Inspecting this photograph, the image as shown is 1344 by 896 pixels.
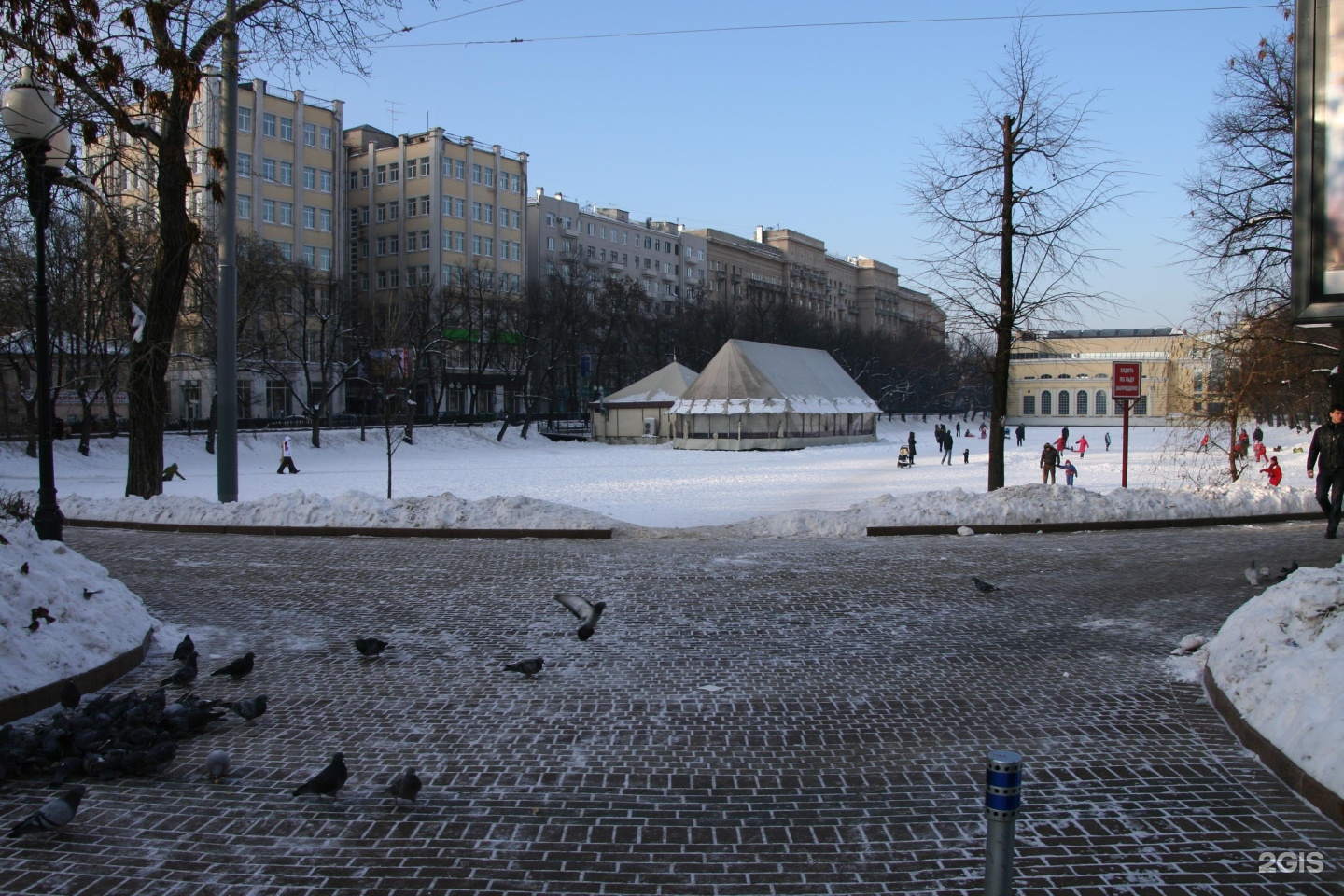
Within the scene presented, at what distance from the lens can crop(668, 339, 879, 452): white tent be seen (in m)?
54.6

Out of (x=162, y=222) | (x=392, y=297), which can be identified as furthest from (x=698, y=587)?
(x=392, y=297)

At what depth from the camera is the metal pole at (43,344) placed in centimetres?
912

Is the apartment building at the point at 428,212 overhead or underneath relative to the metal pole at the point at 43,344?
overhead

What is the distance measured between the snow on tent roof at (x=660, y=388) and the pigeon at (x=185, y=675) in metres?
52.8

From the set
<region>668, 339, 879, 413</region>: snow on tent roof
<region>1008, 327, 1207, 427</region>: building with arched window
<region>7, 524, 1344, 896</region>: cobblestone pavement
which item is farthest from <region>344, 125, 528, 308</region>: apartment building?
<region>7, 524, 1344, 896</region>: cobblestone pavement

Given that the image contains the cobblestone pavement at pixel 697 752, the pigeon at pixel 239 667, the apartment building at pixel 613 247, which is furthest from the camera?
the apartment building at pixel 613 247

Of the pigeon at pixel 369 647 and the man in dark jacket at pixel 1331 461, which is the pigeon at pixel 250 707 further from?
the man in dark jacket at pixel 1331 461

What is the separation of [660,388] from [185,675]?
5432 cm

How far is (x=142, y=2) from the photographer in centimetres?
571

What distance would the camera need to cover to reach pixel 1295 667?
5438 millimetres

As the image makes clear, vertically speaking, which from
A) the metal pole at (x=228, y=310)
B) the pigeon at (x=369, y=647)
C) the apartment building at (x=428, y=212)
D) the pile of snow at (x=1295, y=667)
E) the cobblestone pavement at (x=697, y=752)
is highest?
the apartment building at (x=428, y=212)

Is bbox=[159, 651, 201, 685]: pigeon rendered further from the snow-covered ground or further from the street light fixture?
the street light fixture

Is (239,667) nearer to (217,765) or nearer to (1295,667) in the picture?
(217,765)

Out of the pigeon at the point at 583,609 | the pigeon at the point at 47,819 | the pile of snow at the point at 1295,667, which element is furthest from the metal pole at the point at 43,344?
the pile of snow at the point at 1295,667
